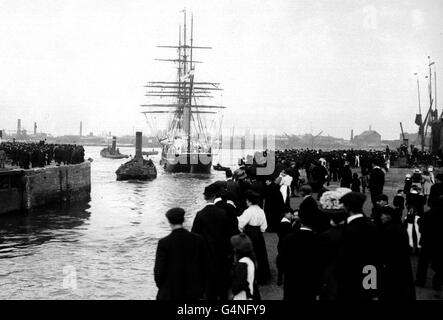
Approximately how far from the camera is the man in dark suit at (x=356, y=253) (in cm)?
553

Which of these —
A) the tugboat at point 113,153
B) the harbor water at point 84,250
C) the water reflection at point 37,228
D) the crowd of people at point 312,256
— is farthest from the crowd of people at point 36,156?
the tugboat at point 113,153

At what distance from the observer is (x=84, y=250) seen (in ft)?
64.6

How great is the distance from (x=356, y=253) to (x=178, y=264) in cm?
190

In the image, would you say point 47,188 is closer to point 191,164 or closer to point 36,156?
point 36,156

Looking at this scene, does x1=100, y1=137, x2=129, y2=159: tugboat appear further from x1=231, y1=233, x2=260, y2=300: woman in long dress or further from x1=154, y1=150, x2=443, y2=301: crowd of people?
x1=231, y1=233, x2=260, y2=300: woman in long dress

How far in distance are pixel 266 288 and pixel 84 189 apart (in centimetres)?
3455

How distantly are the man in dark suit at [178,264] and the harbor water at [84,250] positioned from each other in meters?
7.54

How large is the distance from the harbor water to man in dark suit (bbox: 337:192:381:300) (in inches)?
309

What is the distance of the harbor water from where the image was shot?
1407 cm

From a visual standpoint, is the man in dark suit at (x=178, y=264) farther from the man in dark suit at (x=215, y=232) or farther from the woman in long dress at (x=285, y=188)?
the woman in long dress at (x=285, y=188)

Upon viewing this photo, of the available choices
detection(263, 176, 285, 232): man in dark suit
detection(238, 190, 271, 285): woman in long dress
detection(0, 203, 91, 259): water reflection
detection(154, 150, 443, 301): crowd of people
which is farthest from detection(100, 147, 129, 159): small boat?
detection(154, 150, 443, 301): crowd of people

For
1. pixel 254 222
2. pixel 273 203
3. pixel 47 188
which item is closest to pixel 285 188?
pixel 273 203
